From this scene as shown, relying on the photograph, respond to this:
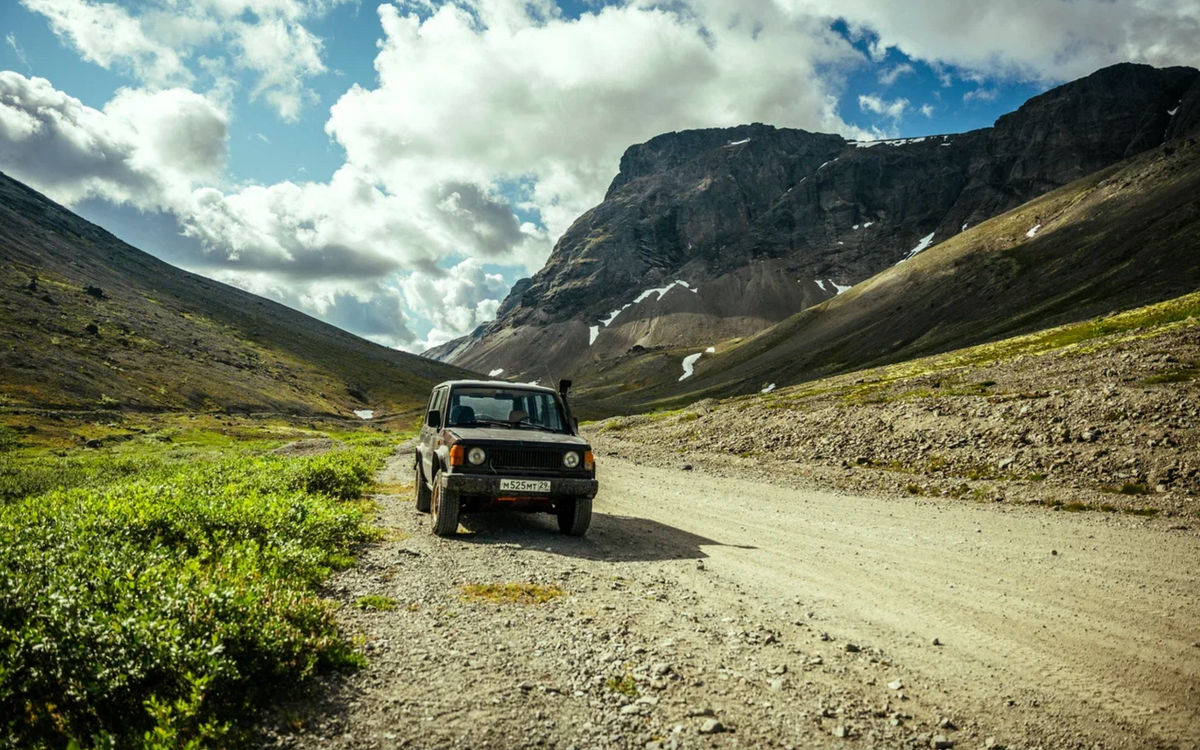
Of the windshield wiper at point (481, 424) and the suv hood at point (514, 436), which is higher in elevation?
the windshield wiper at point (481, 424)

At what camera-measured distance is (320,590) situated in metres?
7.23

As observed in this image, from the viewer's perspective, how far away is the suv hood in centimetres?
1086

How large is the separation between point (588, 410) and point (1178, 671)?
489 feet

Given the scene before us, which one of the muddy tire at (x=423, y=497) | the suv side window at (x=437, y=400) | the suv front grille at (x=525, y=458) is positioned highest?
the suv side window at (x=437, y=400)

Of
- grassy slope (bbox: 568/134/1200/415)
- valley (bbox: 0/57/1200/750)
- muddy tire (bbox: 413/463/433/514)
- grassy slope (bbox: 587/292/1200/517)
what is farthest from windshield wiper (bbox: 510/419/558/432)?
grassy slope (bbox: 568/134/1200/415)

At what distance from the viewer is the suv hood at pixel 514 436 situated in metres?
10.9

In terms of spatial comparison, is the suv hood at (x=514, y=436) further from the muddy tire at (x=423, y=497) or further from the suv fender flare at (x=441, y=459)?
the muddy tire at (x=423, y=497)

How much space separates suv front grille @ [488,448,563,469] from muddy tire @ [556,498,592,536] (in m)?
0.84

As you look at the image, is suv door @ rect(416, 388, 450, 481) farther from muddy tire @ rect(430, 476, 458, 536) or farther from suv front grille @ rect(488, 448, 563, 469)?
suv front grille @ rect(488, 448, 563, 469)

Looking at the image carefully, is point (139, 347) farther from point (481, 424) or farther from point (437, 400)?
point (481, 424)

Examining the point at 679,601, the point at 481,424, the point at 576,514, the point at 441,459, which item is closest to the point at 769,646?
the point at 679,601

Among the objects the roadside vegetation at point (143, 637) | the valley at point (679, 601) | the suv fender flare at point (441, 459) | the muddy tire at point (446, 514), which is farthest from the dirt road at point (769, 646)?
the suv fender flare at point (441, 459)

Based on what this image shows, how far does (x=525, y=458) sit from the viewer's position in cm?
1090

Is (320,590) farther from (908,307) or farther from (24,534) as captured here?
(908,307)
